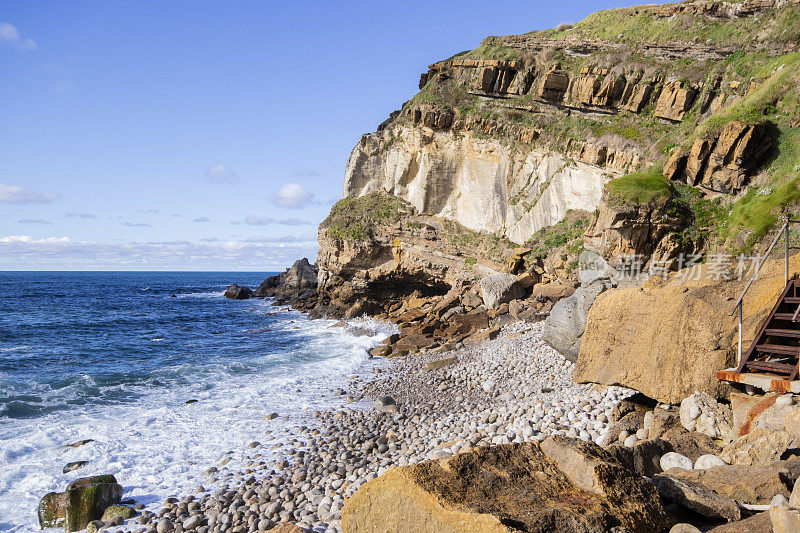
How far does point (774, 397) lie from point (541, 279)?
22.4m

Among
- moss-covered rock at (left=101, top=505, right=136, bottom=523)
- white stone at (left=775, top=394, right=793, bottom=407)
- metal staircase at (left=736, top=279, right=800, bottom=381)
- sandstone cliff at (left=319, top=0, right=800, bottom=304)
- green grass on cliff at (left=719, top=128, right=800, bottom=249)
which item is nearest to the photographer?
white stone at (left=775, top=394, right=793, bottom=407)

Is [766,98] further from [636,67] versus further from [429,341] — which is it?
[429,341]

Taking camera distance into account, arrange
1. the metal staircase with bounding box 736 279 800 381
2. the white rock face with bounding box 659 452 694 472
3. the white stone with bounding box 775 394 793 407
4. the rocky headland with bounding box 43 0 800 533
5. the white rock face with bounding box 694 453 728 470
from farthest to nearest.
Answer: the metal staircase with bounding box 736 279 800 381 → the white stone with bounding box 775 394 793 407 → the white rock face with bounding box 659 452 694 472 → the white rock face with bounding box 694 453 728 470 → the rocky headland with bounding box 43 0 800 533

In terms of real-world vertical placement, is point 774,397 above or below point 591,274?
below

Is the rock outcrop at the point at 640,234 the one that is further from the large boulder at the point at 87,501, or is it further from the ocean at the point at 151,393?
the large boulder at the point at 87,501

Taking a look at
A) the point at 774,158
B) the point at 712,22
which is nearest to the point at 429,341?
the point at 774,158

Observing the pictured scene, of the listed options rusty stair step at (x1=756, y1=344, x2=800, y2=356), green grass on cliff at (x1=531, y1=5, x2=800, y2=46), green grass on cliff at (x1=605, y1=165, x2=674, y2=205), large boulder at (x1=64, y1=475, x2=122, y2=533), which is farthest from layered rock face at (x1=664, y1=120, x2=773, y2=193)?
large boulder at (x1=64, y1=475, x2=122, y2=533)

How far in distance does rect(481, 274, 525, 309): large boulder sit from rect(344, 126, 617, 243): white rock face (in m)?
6.97

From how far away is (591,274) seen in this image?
23266 mm

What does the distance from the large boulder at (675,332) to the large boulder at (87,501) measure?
11.8 meters

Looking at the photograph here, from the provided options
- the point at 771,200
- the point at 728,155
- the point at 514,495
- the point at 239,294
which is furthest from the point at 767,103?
the point at 239,294

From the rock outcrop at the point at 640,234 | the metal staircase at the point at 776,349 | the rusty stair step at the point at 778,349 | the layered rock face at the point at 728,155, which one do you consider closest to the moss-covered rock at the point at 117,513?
the metal staircase at the point at 776,349

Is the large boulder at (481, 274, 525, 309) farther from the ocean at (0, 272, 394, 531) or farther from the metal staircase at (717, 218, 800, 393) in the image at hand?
the metal staircase at (717, 218, 800, 393)

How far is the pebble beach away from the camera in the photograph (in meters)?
9.95
